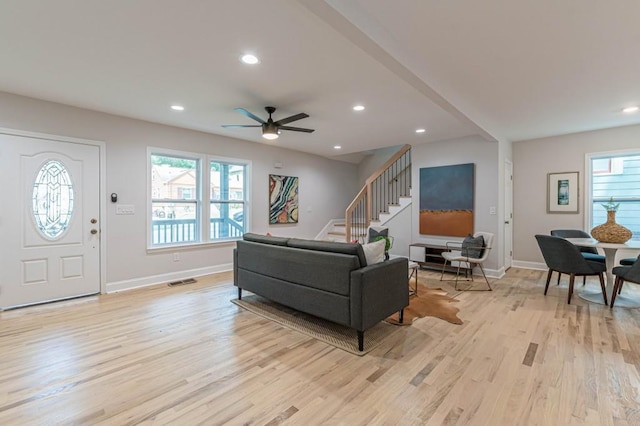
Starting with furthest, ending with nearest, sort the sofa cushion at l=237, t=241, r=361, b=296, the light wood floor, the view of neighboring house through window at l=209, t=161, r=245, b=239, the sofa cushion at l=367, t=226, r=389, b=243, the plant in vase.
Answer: the sofa cushion at l=367, t=226, r=389, b=243 → the view of neighboring house through window at l=209, t=161, r=245, b=239 → the plant in vase → the sofa cushion at l=237, t=241, r=361, b=296 → the light wood floor

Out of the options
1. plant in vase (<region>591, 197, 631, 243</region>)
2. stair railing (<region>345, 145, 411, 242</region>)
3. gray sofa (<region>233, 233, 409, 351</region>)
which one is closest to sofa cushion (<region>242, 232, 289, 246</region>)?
gray sofa (<region>233, 233, 409, 351</region>)

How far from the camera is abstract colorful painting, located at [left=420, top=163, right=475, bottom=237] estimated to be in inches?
→ 212

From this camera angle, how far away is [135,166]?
14.6 ft

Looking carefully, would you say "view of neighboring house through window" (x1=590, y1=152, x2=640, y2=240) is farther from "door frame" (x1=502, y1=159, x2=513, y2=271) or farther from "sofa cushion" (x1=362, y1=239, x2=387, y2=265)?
"sofa cushion" (x1=362, y1=239, x2=387, y2=265)

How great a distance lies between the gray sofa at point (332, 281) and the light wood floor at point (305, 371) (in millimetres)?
280

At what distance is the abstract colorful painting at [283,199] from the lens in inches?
247

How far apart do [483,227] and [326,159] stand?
155 inches

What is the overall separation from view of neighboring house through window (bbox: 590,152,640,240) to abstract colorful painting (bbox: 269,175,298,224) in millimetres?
5479

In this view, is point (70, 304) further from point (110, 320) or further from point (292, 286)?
point (292, 286)

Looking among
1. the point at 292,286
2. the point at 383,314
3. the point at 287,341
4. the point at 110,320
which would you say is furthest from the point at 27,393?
the point at 383,314

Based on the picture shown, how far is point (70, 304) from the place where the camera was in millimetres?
3701

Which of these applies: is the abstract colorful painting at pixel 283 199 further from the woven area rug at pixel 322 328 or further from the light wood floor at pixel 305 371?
the light wood floor at pixel 305 371

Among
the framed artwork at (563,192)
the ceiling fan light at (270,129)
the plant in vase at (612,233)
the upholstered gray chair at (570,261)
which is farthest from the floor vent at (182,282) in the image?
the framed artwork at (563,192)

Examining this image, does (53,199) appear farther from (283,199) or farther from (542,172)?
(542,172)
